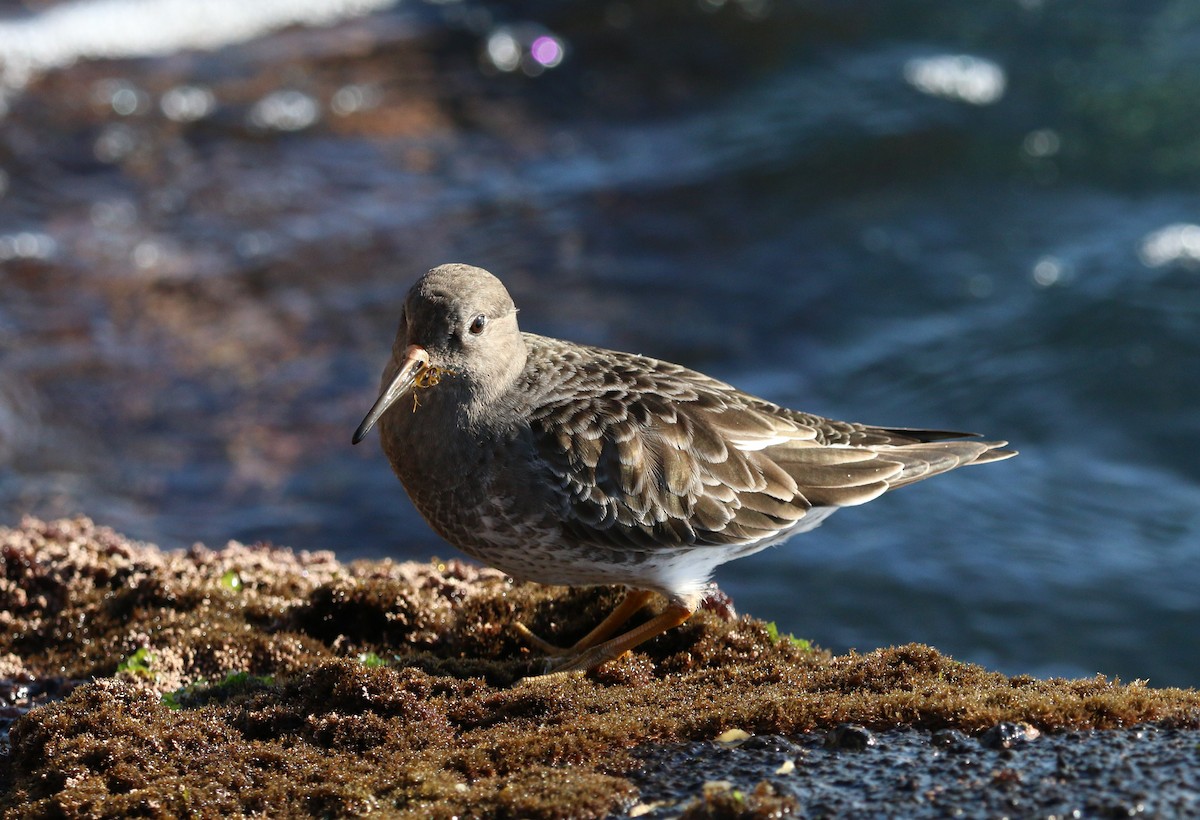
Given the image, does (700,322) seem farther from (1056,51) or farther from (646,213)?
(1056,51)

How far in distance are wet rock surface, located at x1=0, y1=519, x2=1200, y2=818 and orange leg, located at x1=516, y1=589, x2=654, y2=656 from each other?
14 cm

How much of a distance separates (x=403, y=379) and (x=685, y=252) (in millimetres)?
8180

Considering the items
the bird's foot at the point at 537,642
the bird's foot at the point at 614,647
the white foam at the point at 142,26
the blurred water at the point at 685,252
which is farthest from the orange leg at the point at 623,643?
the white foam at the point at 142,26

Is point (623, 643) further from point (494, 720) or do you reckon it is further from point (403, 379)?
point (403, 379)

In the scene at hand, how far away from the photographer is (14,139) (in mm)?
14562

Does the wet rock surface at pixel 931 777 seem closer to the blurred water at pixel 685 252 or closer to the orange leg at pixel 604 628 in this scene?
the orange leg at pixel 604 628

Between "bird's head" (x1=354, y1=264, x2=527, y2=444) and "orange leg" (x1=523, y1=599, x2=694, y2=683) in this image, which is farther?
"bird's head" (x1=354, y1=264, x2=527, y2=444)

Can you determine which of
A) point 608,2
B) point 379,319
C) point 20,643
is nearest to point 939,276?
point 379,319

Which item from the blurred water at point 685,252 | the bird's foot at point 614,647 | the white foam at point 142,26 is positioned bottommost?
the bird's foot at point 614,647

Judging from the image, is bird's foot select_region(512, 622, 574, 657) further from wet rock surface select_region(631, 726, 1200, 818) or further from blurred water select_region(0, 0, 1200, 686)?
blurred water select_region(0, 0, 1200, 686)

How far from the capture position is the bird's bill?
19.4 feet

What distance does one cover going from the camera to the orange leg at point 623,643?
5777 millimetres

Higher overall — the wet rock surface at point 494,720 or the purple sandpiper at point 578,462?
the purple sandpiper at point 578,462

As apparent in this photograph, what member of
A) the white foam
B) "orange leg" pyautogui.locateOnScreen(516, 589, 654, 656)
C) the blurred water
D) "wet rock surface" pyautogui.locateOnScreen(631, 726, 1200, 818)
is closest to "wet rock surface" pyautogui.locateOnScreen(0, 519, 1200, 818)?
"wet rock surface" pyautogui.locateOnScreen(631, 726, 1200, 818)
